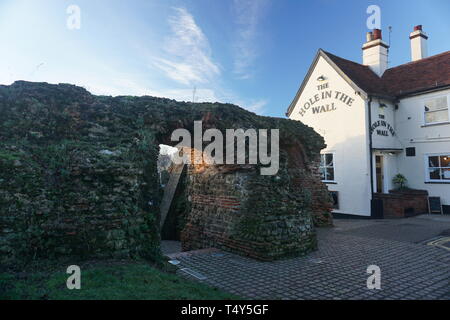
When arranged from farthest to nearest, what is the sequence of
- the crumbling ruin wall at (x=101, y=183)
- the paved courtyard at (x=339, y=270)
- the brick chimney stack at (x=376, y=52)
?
the brick chimney stack at (x=376, y=52) < the paved courtyard at (x=339, y=270) < the crumbling ruin wall at (x=101, y=183)

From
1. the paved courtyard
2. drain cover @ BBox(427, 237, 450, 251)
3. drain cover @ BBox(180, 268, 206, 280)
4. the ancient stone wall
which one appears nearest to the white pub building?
drain cover @ BBox(427, 237, 450, 251)

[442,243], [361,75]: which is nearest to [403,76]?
[361,75]

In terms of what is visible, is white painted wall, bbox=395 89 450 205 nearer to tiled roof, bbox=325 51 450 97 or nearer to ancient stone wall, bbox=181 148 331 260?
tiled roof, bbox=325 51 450 97

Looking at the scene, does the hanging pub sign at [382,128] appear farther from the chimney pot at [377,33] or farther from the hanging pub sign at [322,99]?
the chimney pot at [377,33]

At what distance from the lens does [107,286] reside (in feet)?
12.0

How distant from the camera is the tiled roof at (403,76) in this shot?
43.7 feet

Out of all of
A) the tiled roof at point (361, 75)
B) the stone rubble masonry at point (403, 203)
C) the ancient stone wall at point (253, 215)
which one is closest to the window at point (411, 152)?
the stone rubble masonry at point (403, 203)

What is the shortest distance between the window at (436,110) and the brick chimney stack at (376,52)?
3.61 metres

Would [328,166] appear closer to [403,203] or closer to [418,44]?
[403,203]

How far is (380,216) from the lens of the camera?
12.9m

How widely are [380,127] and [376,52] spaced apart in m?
4.90

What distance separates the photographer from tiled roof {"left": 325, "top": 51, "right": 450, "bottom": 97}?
1332cm
